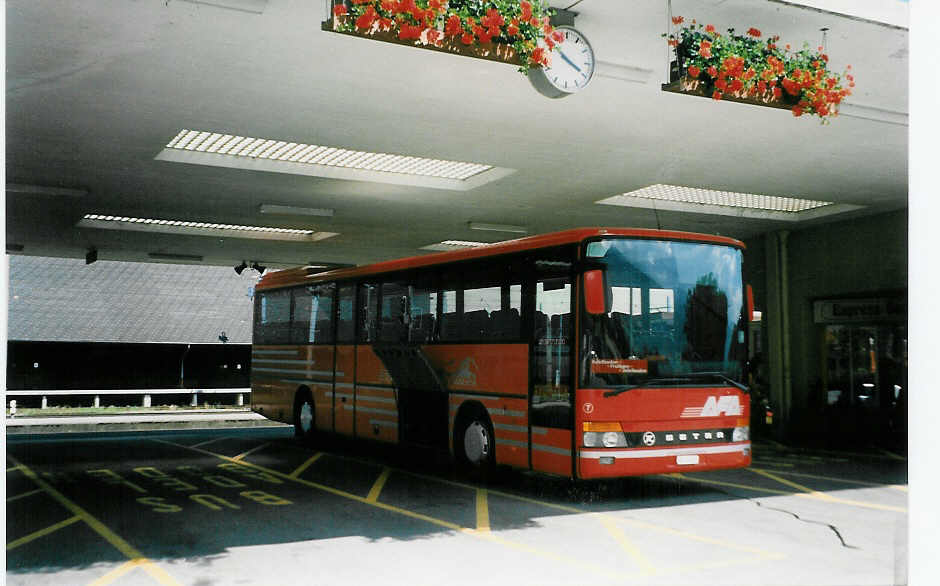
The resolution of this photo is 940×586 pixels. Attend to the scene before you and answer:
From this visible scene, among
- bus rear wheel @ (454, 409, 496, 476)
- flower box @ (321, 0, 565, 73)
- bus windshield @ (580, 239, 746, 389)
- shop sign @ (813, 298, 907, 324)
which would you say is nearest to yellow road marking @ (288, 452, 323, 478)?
bus rear wheel @ (454, 409, 496, 476)

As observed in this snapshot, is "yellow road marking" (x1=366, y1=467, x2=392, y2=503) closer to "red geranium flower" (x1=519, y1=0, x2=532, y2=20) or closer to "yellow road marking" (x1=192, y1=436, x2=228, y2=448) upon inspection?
"yellow road marking" (x1=192, y1=436, x2=228, y2=448)

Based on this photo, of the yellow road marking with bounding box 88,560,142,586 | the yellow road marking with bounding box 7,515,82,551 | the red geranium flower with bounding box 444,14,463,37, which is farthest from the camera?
the yellow road marking with bounding box 7,515,82,551

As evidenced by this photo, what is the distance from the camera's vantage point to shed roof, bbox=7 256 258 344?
33.2 metres

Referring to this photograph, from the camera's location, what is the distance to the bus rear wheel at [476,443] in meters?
11.5

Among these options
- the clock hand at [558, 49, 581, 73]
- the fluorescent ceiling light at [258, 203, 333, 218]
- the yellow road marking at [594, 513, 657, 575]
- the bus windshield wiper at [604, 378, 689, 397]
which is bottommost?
the yellow road marking at [594, 513, 657, 575]

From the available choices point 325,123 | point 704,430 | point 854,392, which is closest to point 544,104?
point 325,123

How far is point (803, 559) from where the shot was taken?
738 cm

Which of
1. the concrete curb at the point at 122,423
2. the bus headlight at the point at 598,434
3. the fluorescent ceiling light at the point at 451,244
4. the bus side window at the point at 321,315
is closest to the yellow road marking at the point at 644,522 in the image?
the bus headlight at the point at 598,434

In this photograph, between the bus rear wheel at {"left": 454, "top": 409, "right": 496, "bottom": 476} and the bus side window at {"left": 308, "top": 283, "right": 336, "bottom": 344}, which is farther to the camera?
the bus side window at {"left": 308, "top": 283, "right": 336, "bottom": 344}

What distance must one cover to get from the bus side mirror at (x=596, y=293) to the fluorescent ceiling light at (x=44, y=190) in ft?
28.0

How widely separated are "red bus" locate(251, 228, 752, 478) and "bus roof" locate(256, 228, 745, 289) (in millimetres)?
24
